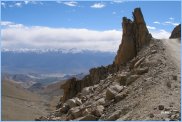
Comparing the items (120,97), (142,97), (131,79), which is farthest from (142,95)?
(131,79)

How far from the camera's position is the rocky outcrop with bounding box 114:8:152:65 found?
4900 cm

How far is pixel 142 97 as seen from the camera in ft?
92.5

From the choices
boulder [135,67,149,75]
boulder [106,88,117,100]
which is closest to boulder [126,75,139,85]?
boulder [135,67,149,75]

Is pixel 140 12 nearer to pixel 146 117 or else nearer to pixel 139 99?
pixel 139 99

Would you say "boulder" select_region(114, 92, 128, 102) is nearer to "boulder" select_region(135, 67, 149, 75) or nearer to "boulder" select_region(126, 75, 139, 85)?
"boulder" select_region(126, 75, 139, 85)

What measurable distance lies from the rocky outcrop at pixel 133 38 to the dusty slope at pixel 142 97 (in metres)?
7.86

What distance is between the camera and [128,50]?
163ft

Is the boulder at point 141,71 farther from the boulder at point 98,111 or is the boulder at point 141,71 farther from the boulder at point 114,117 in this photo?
the boulder at point 114,117

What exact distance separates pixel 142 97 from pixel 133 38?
75.9 feet

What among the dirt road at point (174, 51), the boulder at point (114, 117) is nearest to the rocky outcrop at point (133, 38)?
the dirt road at point (174, 51)

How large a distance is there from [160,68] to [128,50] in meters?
15.3

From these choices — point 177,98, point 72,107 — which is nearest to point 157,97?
point 177,98

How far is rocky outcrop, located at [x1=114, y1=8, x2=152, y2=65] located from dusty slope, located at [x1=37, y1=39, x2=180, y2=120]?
7.86 meters

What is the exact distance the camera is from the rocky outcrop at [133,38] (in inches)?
1929
